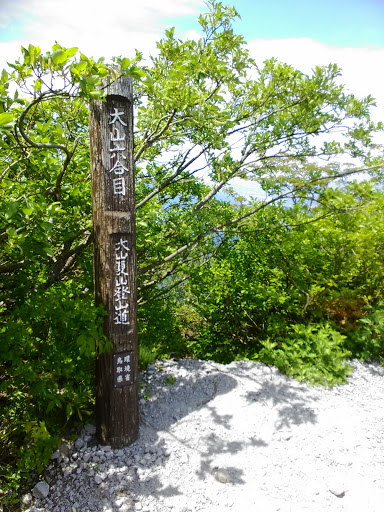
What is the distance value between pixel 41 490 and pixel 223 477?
1360 millimetres

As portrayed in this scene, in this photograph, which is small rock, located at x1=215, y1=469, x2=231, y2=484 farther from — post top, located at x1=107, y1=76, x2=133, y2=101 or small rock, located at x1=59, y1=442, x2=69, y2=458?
post top, located at x1=107, y1=76, x2=133, y2=101

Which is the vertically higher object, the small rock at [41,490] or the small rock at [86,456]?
the small rock at [86,456]

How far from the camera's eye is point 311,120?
422 centimetres

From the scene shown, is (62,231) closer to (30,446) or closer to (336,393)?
(30,446)

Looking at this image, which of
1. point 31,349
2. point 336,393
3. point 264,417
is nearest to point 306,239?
point 336,393

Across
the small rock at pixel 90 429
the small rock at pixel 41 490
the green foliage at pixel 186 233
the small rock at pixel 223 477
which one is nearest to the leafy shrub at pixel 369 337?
the green foliage at pixel 186 233

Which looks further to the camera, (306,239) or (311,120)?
(306,239)

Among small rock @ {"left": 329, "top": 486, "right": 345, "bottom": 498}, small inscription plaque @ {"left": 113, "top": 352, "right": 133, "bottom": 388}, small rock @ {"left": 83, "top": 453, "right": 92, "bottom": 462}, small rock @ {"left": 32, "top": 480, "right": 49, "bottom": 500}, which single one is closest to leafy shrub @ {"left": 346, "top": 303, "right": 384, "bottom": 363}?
small rock @ {"left": 329, "top": 486, "right": 345, "bottom": 498}

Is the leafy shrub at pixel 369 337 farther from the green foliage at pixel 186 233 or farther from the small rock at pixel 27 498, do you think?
the small rock at pixel 27 498

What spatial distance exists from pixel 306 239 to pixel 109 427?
3.05 m

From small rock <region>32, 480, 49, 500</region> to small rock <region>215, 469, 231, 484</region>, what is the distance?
50.5 inches

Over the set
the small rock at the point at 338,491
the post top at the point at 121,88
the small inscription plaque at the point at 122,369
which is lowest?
the small rock at the point at 338,491

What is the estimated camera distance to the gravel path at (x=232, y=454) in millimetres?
2791

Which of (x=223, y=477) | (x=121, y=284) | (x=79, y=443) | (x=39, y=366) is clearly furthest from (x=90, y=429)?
(x=121, y=284)
